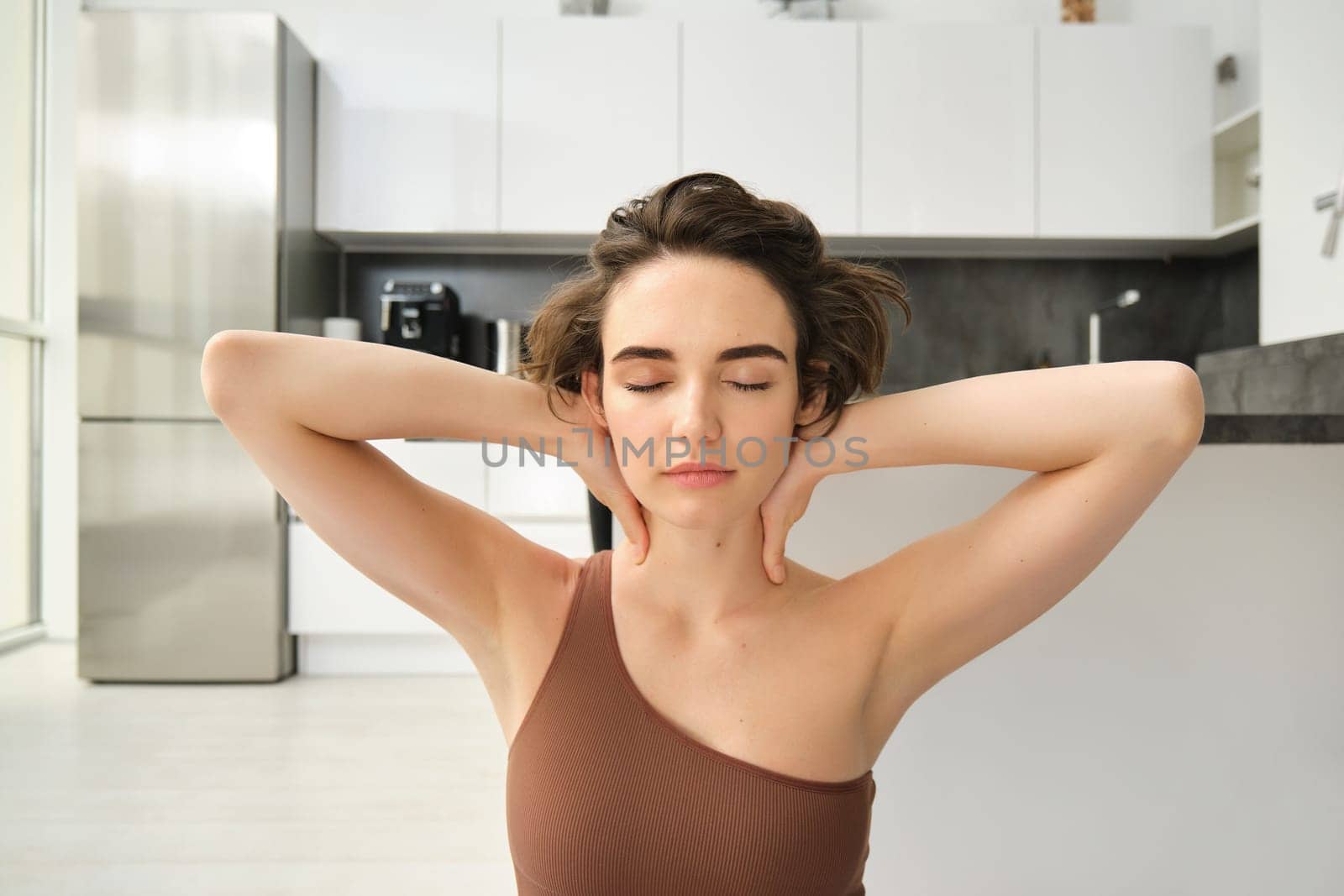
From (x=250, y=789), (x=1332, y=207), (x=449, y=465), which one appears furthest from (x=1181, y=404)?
(x=449, y=465)

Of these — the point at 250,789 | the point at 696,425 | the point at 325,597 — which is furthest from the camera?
the point at 325,597

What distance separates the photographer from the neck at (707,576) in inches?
35.9

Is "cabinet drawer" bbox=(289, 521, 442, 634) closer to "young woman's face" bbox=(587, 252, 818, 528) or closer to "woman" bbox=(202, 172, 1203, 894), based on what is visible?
"woman" bbox=(202, 172, 1203, 894)

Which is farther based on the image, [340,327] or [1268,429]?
[340,327]

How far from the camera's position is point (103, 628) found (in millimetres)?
3631

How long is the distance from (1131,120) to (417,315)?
3.24 meters

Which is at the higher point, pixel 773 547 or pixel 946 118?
pixel 946 118

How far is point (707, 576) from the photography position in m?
0.92

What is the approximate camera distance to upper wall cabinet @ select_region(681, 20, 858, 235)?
396 cm

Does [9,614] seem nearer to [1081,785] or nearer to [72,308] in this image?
[72,308]

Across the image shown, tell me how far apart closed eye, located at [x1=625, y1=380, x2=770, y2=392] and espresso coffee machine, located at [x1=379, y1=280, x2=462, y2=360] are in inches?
133

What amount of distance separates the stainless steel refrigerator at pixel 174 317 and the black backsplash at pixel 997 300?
0.88 m

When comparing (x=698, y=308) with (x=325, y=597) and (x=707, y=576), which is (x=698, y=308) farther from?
(x=325, y=597)

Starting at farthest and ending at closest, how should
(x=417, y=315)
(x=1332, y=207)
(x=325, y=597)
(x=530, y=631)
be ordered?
1. (x=417, y=315)
2. (x=325, y=597)
3. (x=1332, y=207)
4. (x=530, y=631)
